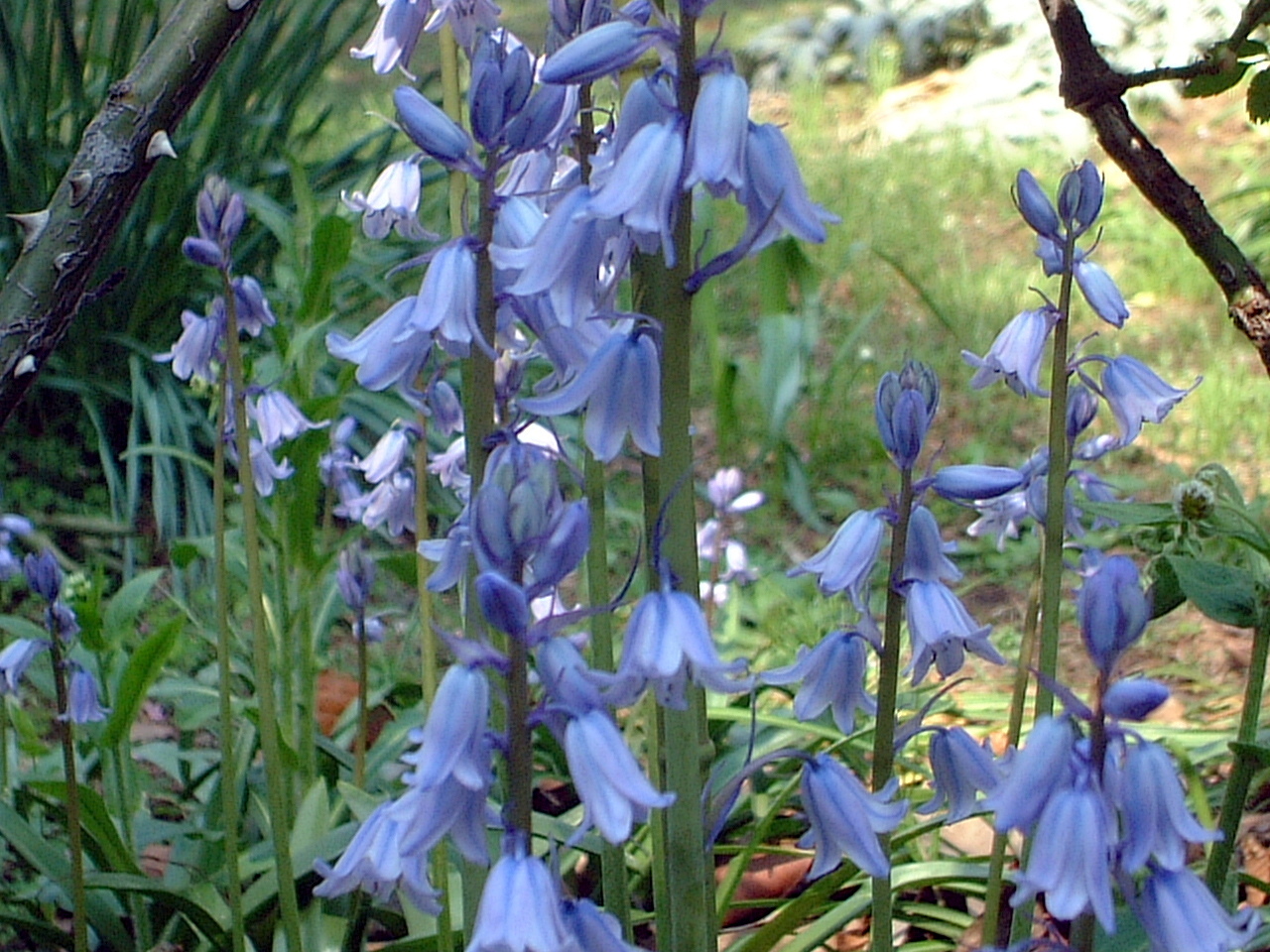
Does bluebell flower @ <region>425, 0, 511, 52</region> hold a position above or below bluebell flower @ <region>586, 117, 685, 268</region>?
above

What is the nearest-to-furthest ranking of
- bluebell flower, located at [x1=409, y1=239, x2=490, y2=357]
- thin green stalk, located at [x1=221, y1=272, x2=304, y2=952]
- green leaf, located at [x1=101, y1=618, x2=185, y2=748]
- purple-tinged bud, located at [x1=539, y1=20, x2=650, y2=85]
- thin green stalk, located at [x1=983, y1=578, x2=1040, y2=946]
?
1. purple-tinged bud, located at [x1=539, y1=20, x2=650, y2=85]
2. bluebell flower, located at [x1=409, y1=239, x2=490, y2=357]
3. thin green stalk, located at [x1=983, y1=578, x2=1040, y2=946]
4. thin green stalk, located at [x1=221, y1=272, x2=304, y2=952]
5. green leaf, located at [x1=101, y1=618, x2=185, y2=748]

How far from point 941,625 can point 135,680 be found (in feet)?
3.90

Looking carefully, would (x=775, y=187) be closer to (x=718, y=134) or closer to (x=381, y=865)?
(x=718, y=134)

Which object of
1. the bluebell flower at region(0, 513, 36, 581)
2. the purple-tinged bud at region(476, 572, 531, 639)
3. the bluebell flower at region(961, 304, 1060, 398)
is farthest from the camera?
the bluebell flower at region(0, 513, 36, 581)

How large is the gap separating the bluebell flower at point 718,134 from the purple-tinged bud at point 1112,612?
1.16 feet

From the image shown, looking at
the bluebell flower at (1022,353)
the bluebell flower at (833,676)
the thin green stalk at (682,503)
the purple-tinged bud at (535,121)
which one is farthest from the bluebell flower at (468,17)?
the bluebell flower at (833,676)

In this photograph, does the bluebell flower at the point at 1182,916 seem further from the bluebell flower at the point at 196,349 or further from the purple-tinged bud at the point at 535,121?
the bluebell flower at the point at 196,349

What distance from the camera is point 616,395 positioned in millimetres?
1012

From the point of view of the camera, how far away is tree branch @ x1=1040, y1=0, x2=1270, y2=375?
1.71 m

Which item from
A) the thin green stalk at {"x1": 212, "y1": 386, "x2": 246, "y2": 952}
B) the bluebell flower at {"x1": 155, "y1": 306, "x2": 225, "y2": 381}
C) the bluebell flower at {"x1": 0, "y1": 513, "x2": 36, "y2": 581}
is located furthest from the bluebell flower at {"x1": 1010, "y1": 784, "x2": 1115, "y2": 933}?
the bluebell flower at {"x1": 0, "y1": 513, "x2": 36, "y2": 581}

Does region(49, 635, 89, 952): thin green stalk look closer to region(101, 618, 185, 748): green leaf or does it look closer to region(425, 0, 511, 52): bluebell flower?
region(101, 618, 185, 748): green leaf

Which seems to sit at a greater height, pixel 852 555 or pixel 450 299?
pixel 450 299

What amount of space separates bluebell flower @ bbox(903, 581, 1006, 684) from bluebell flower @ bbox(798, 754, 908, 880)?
17cm

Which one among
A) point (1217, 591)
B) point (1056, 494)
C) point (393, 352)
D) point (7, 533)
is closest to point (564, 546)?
point (393, 352)
